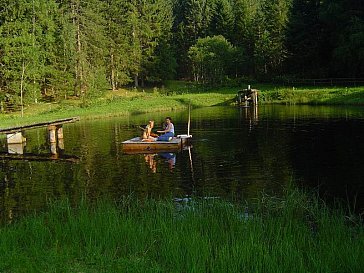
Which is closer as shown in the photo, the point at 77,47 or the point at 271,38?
the point at 77,47

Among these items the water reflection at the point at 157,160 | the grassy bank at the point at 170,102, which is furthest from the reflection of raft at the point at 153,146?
the grassy bank at the point at 170,102

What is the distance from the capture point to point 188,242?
373 inches

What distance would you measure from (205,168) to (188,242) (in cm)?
1262

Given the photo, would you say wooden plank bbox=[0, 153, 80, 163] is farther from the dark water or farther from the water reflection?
the water reflection

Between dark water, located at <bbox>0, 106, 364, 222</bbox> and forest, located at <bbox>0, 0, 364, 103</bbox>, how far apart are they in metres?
28.1

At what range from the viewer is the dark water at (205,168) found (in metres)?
17.5

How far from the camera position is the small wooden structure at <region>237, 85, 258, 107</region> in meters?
62.9

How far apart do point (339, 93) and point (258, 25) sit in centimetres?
3335

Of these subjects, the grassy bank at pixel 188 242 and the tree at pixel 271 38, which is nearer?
the grassy bank at pixel 188 242

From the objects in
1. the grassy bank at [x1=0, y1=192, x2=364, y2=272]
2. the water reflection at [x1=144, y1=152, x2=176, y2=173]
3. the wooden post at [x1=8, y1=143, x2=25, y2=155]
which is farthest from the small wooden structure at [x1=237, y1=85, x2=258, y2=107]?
the grassy bank at [x1=0, y1=192, x2=364, y2=272]

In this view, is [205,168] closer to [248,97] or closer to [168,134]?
[168,134]

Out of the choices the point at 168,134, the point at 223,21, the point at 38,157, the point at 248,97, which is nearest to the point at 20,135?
the point at 38,157

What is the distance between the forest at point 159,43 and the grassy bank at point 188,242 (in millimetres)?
47935

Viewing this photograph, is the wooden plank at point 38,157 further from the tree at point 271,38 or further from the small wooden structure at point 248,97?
the tree at point 271,38
